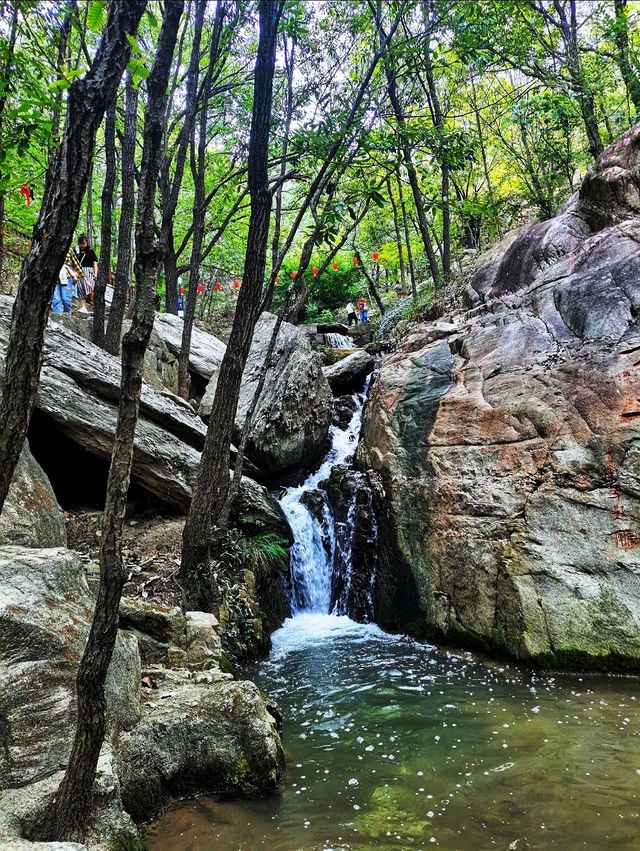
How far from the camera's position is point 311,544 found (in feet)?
34.2

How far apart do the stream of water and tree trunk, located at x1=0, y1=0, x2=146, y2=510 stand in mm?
2993

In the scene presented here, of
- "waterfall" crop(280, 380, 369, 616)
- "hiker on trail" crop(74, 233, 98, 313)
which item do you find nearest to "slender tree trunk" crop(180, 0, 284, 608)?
"waterfall" crop(280, 380, 369, 616)

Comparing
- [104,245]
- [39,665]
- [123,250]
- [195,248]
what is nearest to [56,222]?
[39,665]

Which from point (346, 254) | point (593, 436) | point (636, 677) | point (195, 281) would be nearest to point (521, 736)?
point (636, 677)

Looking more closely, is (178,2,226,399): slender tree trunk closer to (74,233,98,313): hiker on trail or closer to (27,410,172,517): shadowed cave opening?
(27,410,172,517): shadowed cave opening

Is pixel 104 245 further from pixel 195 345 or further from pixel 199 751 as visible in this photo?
pixel 199 751

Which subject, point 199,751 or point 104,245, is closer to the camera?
point 199,751

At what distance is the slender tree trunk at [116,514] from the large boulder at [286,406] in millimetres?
7395

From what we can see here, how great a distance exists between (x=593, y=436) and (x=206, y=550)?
5454 millimetres

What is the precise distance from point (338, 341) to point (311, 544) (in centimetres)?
1243

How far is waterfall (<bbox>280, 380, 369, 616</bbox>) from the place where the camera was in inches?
392

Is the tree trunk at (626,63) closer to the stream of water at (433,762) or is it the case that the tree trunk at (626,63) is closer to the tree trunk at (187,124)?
the tree trunk at (187,124)

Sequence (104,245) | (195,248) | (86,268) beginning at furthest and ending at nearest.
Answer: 1. (86,268)
2. (195,248)
3. (104,245)

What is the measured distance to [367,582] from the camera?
9500 mm
